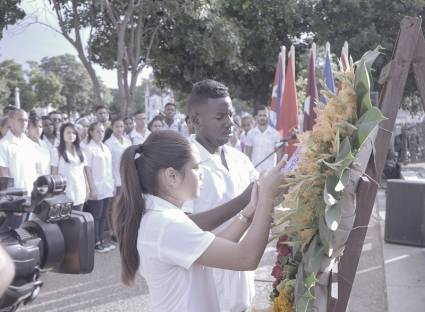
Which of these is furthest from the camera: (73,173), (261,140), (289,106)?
→ (261,140)

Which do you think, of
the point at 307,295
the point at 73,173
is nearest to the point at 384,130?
the point at 307,295

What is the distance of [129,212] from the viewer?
1.64 metres

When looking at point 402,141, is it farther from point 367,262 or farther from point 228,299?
point 228,299

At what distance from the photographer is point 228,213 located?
6.46 feet

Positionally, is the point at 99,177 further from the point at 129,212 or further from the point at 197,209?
the point at 129,212

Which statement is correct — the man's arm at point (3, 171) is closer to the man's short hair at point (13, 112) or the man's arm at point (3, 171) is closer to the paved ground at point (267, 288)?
the man's short hair at point (13, 112)

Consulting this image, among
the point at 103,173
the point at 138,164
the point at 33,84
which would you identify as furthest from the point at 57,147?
the point at 33,84

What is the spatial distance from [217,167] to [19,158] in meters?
3.36

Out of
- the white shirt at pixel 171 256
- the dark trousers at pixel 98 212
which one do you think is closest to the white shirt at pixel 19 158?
the dark trousers at pixel 98 212

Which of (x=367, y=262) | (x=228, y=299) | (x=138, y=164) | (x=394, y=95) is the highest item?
(x=394, y=95)

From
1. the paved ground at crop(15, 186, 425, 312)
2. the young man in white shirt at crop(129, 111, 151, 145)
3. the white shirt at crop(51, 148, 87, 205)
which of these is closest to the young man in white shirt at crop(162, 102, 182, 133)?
the young man in white shirt at crop(129, 111, 151, 145)

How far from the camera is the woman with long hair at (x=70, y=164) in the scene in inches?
211

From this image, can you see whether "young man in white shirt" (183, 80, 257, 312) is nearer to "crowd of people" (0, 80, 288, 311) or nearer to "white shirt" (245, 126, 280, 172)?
"crowd of people" (0, 80, 288, 311)

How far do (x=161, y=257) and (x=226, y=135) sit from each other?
89cm
